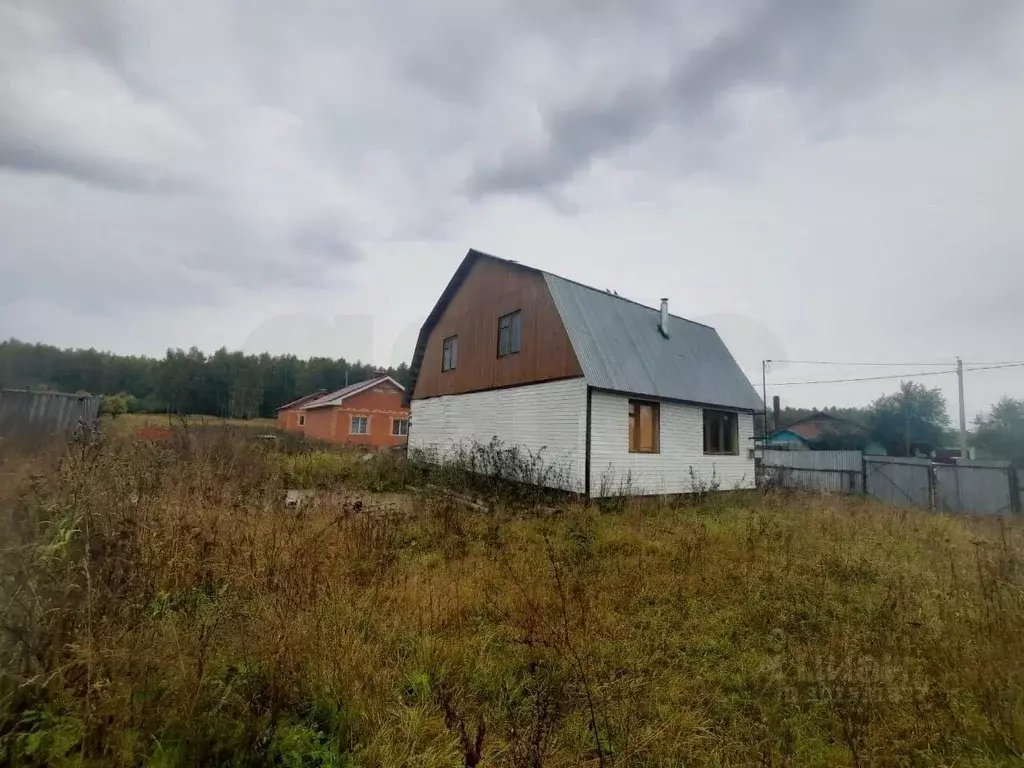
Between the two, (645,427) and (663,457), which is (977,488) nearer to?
(663,457)

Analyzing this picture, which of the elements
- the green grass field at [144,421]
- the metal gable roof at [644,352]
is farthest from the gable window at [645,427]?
the green grass field at [144,421]

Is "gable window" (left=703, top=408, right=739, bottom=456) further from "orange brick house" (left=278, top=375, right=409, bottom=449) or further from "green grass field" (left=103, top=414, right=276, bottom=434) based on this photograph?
"orange brick house" (left=278, top=375, right=409, bottom=449)

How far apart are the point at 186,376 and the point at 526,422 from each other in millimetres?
23554

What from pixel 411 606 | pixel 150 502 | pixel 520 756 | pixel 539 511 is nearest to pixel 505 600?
pixel 411 606

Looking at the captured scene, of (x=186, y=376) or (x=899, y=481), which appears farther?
(x=186, y=376)

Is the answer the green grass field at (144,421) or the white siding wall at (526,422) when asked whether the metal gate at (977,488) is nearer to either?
the white siding wall at (526,422)

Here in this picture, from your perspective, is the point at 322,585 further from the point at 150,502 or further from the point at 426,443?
the point at 426,443

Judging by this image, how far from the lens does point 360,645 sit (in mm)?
2998

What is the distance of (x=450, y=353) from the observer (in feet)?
57.3

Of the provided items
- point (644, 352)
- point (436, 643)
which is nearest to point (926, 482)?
point (644, 352)

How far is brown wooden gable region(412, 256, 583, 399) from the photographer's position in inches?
492

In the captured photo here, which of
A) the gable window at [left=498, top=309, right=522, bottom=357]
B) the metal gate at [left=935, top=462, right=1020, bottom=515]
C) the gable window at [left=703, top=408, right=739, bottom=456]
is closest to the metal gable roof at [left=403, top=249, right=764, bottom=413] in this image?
the gable window at [left=703, top=408, right=739, bottom=456]

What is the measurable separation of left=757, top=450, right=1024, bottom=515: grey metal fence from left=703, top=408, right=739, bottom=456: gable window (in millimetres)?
2677

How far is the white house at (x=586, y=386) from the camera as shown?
1174cm
